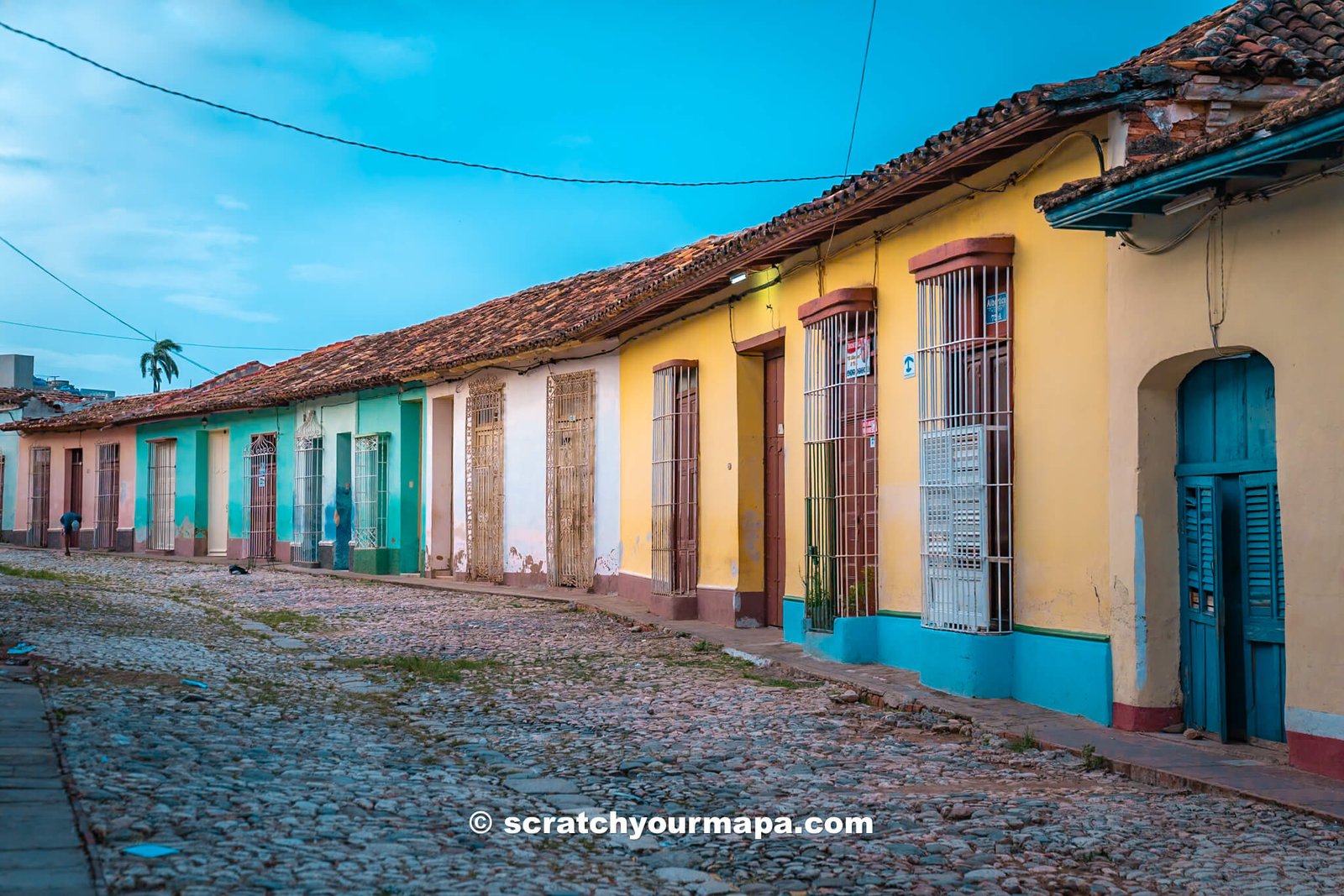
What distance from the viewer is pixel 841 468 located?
1009 cm

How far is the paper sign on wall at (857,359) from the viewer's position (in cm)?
974

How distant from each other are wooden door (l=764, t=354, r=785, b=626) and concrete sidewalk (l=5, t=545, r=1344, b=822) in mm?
1481

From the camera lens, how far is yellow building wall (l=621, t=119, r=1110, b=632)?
7270 millimetres

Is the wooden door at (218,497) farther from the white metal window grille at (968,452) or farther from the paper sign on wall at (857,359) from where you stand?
the white metal window grille at (968,452)

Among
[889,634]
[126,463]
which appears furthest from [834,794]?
[126,463]

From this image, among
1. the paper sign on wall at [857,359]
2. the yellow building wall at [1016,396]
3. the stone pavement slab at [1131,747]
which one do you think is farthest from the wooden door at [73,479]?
the paper sign on wall at [857,359]

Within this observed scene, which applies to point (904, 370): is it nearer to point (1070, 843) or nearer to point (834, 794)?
point (834, 794)

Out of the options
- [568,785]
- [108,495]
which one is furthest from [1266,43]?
[108,495]

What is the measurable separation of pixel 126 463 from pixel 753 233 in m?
23.0

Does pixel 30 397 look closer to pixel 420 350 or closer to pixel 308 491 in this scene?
pixel 308 491

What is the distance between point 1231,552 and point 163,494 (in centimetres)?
2585

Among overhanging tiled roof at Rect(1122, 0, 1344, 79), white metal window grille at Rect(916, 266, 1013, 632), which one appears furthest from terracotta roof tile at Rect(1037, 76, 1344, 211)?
white metal window grille at Rect(916, 266, 1013, 632)

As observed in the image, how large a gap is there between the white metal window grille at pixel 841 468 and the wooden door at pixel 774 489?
146 cm

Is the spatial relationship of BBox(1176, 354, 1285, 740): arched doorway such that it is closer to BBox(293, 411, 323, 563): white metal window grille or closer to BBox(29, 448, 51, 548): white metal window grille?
BBox(293, 411, 323, 563): white metal window grille
